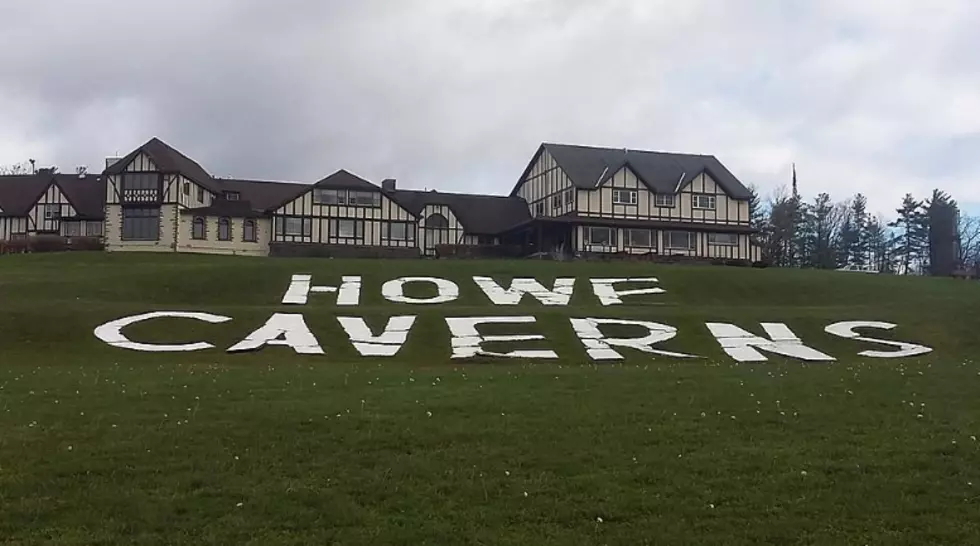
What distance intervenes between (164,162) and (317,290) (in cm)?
3033

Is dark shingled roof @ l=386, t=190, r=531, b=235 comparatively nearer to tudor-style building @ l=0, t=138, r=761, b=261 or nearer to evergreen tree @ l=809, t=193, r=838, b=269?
tudor-style building @ l=0, t=138, r=761, b=261

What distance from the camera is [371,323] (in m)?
29.4

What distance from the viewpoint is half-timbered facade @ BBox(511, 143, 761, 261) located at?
62.8 m

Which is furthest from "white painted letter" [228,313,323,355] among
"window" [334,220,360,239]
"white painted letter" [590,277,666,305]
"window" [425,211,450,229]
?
"window" [425,211,450,229]

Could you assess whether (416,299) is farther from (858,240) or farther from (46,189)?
(858,240)

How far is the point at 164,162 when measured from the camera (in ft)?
202

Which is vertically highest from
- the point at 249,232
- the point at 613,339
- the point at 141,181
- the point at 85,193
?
the point at 141,181

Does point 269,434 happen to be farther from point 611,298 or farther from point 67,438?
point 611,298

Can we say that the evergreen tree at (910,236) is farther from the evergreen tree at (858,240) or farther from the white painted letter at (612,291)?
the white painted letter at (612,291)

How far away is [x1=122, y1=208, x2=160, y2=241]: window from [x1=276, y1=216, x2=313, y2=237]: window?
8.04m

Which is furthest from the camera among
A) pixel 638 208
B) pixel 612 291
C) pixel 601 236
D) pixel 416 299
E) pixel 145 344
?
pixel 638 208

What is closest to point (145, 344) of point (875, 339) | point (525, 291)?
point (525, 291)

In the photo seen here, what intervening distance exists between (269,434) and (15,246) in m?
51.5

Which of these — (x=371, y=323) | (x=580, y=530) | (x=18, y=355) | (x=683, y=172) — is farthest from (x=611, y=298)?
(x=683, y=172)
